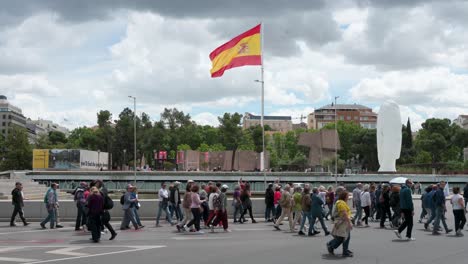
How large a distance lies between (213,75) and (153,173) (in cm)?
A: 5598

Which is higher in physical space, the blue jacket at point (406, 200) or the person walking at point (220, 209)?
the blue jacket at point (406, 200)

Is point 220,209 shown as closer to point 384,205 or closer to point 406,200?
point 384,205

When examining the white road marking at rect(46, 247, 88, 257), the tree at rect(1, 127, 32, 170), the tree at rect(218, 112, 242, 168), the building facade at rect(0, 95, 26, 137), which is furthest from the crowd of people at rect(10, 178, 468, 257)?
the building facade at rect(0, 95, 26, 137)

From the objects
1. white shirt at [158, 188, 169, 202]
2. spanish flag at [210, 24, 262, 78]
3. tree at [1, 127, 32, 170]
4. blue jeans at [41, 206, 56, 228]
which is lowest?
blue jeans at [41, 206, 56, 228]

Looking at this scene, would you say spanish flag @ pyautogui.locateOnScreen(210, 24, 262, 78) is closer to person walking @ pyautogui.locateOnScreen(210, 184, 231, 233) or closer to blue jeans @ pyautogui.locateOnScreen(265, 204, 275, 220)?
blue jeans @ pyautogui.locateOnScreen(265, 204, 275, 220)

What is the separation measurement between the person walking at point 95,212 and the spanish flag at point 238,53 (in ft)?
42.7

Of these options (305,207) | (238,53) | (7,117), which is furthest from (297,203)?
(7,117)

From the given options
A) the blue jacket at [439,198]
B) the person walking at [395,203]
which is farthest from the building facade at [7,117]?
the blue jacket at [439,198]

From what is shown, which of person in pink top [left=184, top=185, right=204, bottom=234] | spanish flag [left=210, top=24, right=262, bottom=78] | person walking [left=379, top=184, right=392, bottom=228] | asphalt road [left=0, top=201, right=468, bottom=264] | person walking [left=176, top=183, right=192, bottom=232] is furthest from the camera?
spanish flag [left=210, top=24, right=262, bottom=78]

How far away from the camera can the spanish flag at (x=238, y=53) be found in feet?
93.8

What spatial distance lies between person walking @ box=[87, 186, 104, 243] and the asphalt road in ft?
1.27

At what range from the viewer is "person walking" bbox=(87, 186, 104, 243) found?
16578 millimetres

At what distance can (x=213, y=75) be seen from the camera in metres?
28.6

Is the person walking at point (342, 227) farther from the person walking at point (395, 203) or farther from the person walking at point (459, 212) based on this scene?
the person walking at point (395, 203)
